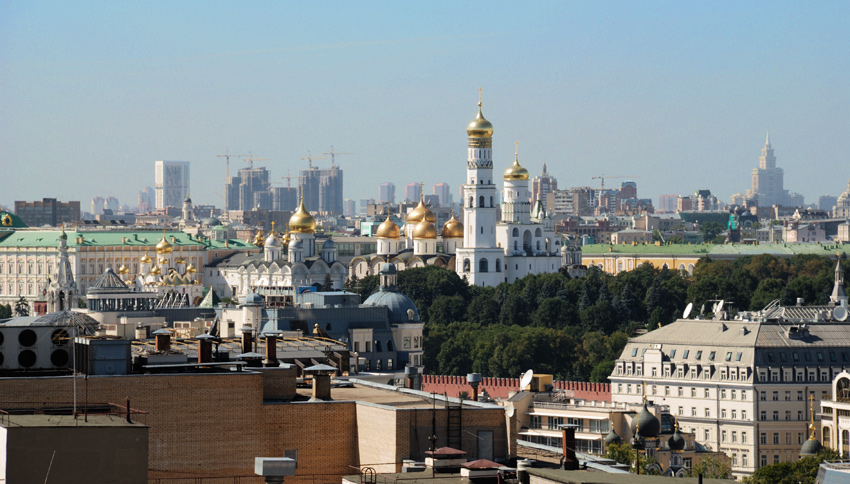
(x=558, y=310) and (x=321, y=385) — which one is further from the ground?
(x=558, y=310)

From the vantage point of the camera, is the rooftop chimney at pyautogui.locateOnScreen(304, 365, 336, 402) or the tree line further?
the tree line

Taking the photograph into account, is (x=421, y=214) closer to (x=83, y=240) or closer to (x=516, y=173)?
(x=516, y=173)

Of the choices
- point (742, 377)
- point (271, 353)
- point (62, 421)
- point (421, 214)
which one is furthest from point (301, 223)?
point (62, 421)

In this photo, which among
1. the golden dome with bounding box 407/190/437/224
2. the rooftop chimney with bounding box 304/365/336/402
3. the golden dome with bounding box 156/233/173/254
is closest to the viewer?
the rooftop chimney with bounding box 304/365/336/402

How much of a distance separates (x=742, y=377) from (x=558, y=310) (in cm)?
4883

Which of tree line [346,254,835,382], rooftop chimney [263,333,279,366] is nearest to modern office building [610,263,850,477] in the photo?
tree line [346,254,835,382]

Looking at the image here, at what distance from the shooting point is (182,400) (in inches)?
1199

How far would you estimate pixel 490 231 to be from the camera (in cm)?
16088

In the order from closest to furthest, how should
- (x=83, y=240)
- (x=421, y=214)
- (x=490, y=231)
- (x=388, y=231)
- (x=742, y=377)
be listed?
(x=742, y=377), (x=490, y=231), (x=421, y=214), (x=388, y=231), (x=83, y=240)

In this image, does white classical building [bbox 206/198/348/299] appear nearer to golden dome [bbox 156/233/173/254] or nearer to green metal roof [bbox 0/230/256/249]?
golden dome [bbox 156/233/173/254]

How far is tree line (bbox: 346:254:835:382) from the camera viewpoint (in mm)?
107500

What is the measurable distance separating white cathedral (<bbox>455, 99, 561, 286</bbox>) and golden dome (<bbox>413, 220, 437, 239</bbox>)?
4.39 meters

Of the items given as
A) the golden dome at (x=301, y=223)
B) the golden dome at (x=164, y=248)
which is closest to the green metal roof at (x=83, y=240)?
the golden dome at (x=164, y=248)

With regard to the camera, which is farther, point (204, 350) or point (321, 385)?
point (204, 350)
